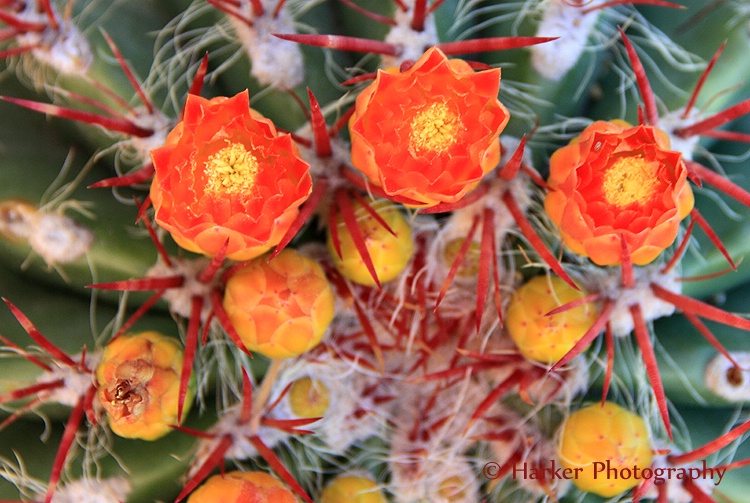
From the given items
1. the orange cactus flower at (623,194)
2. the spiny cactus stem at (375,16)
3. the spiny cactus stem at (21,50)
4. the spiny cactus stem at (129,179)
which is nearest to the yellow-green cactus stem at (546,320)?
the orange cactus flower at (623,194)

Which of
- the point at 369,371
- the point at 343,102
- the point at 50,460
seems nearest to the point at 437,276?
the point at 369,371

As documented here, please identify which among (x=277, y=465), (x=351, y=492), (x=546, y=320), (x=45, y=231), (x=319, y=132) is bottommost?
(x=351, y=492)

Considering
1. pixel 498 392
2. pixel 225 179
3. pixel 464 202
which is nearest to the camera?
pixel 225 179

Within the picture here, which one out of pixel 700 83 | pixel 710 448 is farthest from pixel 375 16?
pixel 710 448

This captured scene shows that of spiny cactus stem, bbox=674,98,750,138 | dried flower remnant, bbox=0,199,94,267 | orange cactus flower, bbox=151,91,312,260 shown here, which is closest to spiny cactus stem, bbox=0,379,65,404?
dried flower remnant, bbox=0,199,94,267

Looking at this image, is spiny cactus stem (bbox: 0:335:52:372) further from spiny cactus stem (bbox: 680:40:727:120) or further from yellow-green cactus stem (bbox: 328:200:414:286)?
spiny cactus stem (bbox: 680:40:727:120)

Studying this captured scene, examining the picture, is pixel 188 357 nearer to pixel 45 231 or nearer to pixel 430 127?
pixel 45 231
